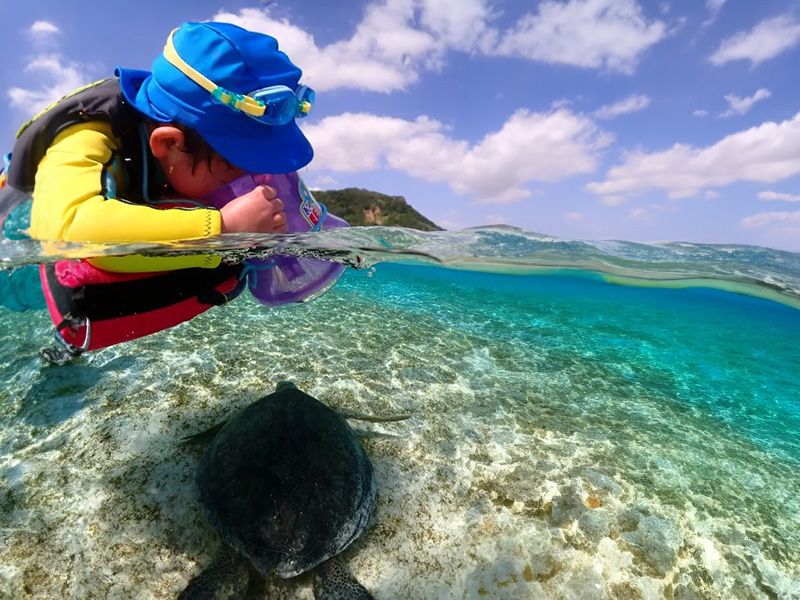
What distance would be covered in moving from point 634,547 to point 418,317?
21.9ft

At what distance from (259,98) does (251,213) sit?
69 centimetres

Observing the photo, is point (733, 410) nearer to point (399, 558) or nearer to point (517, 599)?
point (517, 599)

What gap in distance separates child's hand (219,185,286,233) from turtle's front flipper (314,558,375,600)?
262cm

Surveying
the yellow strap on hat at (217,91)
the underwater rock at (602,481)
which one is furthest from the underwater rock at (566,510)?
the yellow strap on hat at (217,91)

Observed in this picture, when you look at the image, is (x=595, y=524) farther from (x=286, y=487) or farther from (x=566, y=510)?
(x=286, y=487)

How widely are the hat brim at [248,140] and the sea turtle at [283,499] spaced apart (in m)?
2.15

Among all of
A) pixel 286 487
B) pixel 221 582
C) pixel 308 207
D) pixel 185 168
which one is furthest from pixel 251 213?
pixel 221 582

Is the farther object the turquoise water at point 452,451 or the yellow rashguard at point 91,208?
the turquoise water at point 452,451

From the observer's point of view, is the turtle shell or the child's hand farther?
the turtle shell

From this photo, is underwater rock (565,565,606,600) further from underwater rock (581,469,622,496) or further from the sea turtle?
the sea turtle

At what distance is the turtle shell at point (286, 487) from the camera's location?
9.48 feet

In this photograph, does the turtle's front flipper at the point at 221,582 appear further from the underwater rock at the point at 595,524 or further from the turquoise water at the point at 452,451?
the underwater rock at the point at 595,524

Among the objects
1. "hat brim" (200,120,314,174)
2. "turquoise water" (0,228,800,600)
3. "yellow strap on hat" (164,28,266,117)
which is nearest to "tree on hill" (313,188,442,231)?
A: "turquoise water" (0,228,800,600)

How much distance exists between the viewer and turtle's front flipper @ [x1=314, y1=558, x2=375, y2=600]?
2861mm
